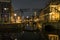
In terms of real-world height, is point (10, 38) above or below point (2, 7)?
below

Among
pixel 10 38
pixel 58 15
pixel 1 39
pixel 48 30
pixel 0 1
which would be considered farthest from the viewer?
pixel 58 15

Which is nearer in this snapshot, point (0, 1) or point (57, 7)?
point (0, 1)

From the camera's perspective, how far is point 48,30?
39.0 feet

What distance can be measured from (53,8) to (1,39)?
4968 centimetres

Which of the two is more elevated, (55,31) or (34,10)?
(34,10)

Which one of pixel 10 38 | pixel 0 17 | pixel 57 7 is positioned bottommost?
pixel 10 38

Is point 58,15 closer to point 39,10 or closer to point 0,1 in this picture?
point 0,1

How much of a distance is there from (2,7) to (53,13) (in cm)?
1854

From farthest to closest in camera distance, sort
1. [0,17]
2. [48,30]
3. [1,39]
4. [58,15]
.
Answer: [58,15] < [0,17] < [1,39] < [48,30]

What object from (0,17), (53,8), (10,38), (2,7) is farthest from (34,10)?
Answer: (10,38)

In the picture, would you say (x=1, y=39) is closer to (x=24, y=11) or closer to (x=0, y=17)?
(x=0, y=17)

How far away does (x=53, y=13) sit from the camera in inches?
2350

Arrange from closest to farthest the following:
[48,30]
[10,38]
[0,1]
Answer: [48,30]
[10,38]
[0,1]

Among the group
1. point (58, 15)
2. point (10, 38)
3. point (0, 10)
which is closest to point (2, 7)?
point (0, 10)
